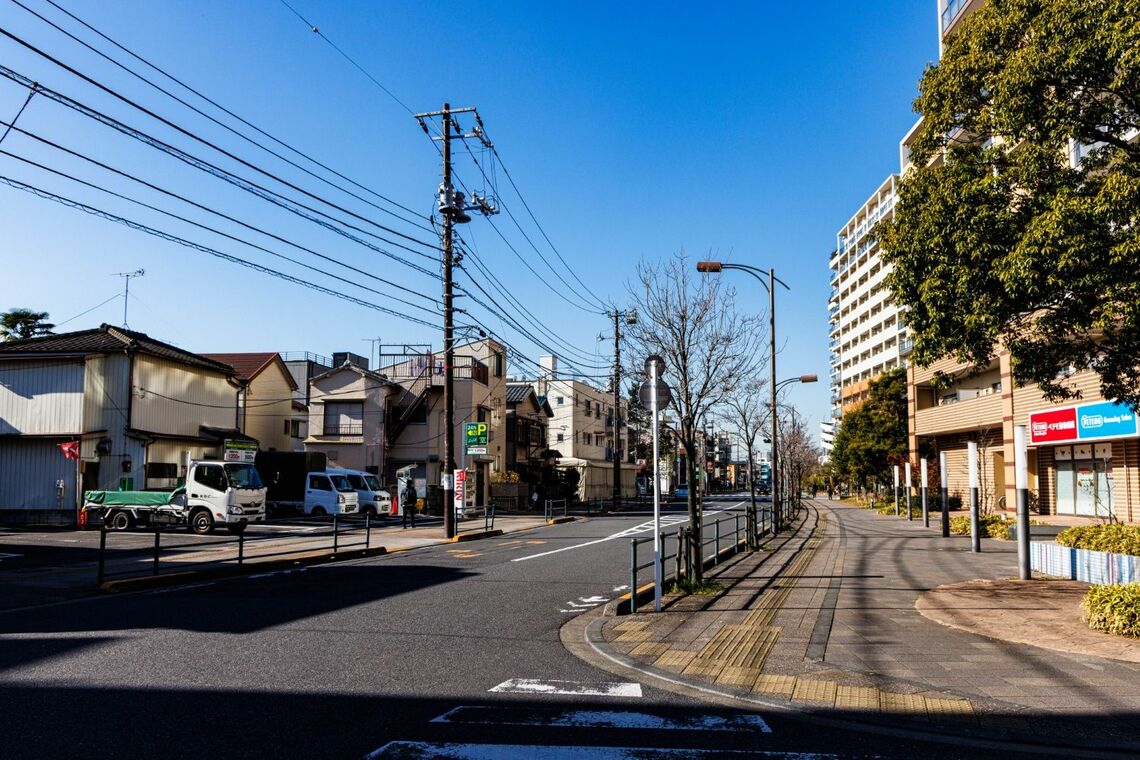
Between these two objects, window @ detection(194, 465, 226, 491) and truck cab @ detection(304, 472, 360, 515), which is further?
truck cab @ detection(304, 472, 360, 515)

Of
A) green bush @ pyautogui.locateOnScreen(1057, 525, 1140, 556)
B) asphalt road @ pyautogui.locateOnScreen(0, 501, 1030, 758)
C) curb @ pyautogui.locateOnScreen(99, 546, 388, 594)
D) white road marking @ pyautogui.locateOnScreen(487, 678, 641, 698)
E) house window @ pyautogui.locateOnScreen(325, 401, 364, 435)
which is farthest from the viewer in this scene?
house window @ pyautogui.locateOnScreen(325, 401, 364, 435)

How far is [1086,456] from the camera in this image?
30.5 metres

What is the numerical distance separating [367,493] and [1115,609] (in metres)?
31.7

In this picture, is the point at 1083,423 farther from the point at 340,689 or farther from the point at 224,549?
the point at 340,689

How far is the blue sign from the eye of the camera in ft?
82.1

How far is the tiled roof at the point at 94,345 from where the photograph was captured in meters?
29.8

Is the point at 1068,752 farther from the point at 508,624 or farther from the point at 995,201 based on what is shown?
the point at 995,201

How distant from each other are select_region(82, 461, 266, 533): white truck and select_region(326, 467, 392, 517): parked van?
31.3 feet

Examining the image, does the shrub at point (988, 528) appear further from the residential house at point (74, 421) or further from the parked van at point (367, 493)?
the residential house at point (74, 421)

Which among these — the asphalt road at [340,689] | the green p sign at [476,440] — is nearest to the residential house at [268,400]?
the green p sign at [476,440]

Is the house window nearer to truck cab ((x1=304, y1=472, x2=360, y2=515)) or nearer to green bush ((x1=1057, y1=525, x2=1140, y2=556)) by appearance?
truck cab ((x1=304, y1=472, x2=360, y2=515))

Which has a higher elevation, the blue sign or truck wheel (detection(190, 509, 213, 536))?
the blue sign

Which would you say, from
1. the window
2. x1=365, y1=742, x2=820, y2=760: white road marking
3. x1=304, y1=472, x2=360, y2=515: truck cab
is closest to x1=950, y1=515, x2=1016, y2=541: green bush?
x1=365, y1=742, x2=820, y2=760: white road marking

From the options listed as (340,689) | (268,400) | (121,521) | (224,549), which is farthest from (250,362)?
(340,689)
